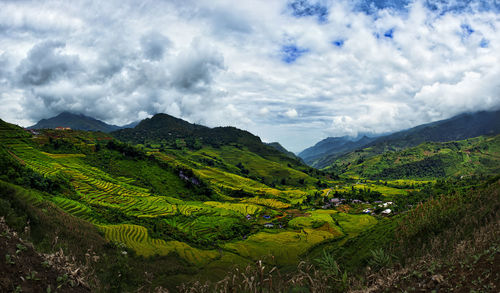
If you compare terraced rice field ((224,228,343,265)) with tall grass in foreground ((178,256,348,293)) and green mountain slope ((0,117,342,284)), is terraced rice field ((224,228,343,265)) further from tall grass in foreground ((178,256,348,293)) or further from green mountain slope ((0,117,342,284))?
tall grass in foreground ((178,256,348,293))

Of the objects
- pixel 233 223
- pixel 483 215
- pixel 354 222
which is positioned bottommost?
pixel 354 222

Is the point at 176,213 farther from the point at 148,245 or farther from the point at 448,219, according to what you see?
the point at 448,219

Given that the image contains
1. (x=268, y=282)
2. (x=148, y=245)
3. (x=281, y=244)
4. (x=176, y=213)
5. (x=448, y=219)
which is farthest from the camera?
(x=176, y=213)

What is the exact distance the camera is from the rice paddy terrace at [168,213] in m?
56.0

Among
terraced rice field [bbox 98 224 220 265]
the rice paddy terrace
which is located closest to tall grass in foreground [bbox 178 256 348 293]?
the rice paddy terrace

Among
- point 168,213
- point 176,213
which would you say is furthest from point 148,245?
point 176,213

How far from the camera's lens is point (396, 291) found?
29.8 feet

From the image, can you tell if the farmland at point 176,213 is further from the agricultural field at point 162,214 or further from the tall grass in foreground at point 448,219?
the tall grass in foreground at point 448,219

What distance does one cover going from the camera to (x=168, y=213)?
7806cm

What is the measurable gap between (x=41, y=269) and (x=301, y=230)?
78.2 m

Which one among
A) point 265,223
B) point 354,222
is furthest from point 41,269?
point 354,222

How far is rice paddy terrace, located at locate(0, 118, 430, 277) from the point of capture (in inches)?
2206

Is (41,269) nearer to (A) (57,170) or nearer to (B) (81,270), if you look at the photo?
(B) (81,270)

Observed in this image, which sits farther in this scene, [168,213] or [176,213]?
[176,213]
